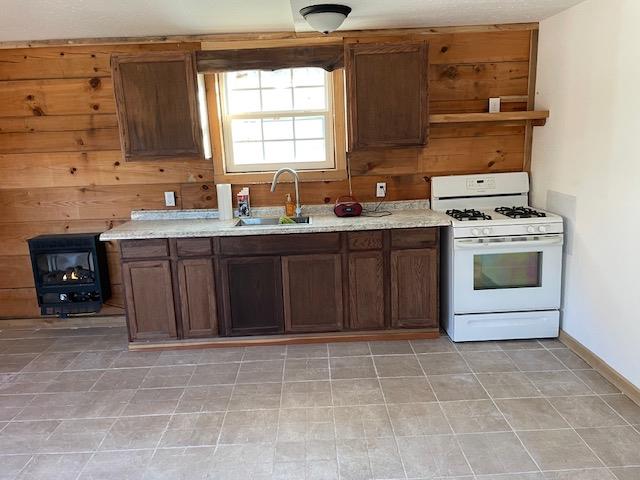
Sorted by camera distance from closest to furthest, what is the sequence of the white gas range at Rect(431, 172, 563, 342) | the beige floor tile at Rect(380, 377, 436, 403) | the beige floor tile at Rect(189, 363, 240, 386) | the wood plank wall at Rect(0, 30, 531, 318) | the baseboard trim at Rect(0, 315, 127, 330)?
the beige floor tile at Rect(380, 377, 436, 403) < the beige floor tile at Rect(189, 363, 240, 386) < the white gas range at Rect(431, 172, 563, 342) < the wood plank wall at Rect(0, 30, 531, 318) < the baseboard trim at Rect(0, 315, 127, 330)

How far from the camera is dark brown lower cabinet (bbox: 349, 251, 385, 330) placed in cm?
335

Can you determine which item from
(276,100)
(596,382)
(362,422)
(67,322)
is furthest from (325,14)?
(67,322)

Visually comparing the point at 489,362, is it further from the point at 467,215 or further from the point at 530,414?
the point at 467,215

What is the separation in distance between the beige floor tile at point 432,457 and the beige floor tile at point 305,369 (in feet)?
2.59

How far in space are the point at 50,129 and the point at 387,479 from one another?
3.40 metres

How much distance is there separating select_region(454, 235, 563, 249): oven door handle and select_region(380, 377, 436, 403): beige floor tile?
0.94 meters

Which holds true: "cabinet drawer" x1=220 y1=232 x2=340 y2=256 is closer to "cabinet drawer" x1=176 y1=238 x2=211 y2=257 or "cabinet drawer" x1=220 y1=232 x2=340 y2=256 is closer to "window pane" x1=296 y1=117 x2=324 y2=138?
"cabinet drawer" x1=176 y1=238 x2=211 y2=257

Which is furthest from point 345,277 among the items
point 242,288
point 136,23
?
point 136,23

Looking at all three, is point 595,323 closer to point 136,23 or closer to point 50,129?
point 136,23

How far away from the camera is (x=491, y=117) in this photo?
11.4ft

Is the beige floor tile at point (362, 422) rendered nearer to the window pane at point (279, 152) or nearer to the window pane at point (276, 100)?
the window pane at point (279, 152)

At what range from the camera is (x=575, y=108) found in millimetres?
3086

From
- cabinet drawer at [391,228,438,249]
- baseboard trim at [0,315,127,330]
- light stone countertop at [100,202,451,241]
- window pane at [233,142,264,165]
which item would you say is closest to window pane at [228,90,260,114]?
window pane at [233,142,264,165]

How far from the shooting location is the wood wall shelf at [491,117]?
3416mm
